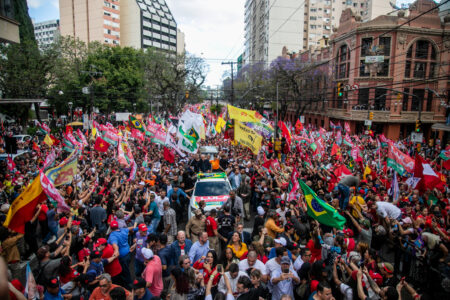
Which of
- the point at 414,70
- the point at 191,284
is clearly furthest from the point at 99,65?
the point at 191,284

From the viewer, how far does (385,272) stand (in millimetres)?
4723

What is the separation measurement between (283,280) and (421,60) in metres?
40.1

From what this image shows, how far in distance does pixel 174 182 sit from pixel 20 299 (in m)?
8.81

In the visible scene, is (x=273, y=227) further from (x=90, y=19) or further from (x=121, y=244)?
(x=90, y=19)

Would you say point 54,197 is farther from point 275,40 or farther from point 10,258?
point 275,40

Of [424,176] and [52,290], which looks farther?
[424,176]

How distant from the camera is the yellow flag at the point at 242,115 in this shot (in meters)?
13.5

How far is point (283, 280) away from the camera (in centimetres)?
466

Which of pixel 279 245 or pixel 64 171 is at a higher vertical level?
pixel 64 171

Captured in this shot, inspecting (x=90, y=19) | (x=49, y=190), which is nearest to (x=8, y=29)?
(x=49, y=190)

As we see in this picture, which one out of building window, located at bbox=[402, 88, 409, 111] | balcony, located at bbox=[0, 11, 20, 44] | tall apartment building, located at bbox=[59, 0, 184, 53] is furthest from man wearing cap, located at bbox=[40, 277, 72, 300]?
tall apartment building, located at bbox=[59, 0, 184, 53]

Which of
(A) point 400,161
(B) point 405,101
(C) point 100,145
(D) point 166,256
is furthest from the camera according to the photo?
(B) point 405,101

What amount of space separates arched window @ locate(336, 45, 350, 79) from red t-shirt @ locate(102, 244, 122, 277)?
38.3 m

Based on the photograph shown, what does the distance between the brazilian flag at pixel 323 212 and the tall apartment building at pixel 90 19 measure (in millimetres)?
79708
